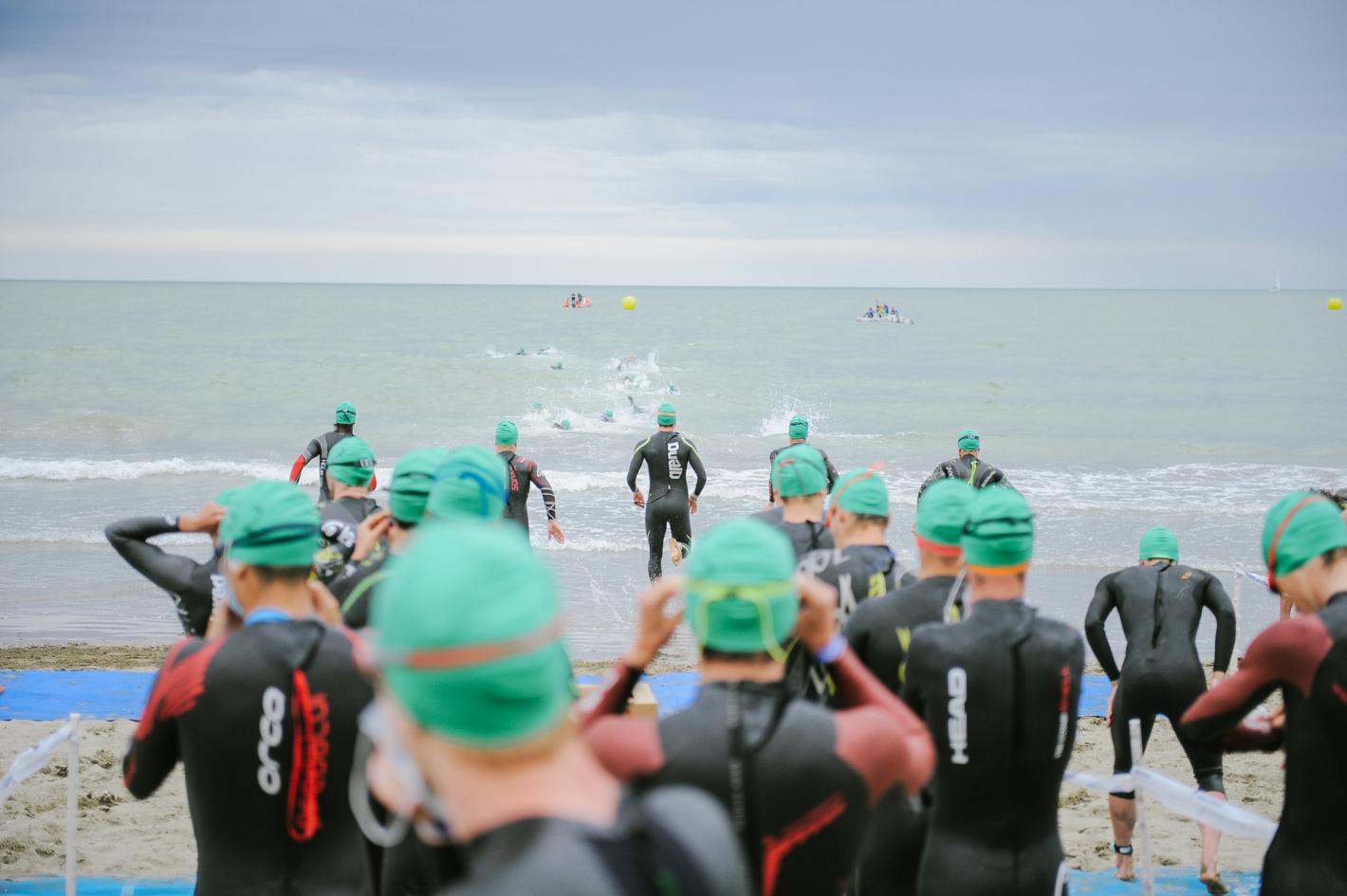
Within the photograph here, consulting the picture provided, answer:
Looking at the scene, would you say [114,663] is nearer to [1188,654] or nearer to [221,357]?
[1188,654]

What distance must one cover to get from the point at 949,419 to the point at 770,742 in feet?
116

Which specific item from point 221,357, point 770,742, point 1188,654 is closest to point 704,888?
point 770,742

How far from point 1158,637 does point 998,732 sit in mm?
3336

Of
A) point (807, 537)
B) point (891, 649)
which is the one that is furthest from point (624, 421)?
point (891, 649)

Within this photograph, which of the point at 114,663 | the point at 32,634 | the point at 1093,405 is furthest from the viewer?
the point at 1093,405

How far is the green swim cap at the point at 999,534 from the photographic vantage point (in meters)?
3.31

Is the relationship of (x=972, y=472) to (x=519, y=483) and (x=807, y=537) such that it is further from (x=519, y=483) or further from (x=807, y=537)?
(x=807, y=537)

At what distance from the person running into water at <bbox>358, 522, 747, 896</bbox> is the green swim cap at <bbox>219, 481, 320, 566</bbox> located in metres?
1.58

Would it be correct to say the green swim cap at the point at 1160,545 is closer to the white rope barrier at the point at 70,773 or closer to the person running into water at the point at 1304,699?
the person running into water at the point at 1304,699

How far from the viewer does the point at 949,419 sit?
36.7 metres

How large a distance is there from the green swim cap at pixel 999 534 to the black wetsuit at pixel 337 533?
2672 millimetres

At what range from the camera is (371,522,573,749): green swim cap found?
1364 millimetres

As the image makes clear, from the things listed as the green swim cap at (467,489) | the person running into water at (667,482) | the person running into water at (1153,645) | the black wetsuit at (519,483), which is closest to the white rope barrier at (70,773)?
the green swim cap at (467,489)

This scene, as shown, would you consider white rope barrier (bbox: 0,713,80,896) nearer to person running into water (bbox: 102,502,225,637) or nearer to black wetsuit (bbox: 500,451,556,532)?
person running into water (bbox: 102,502,225,637)
